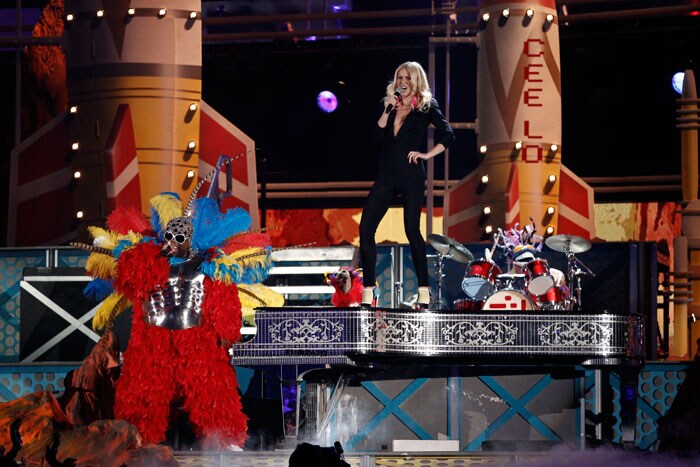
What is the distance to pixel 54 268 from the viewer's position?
12.9 m

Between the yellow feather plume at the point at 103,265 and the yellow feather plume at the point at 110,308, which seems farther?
the yellow feather plume at the point at 110,308

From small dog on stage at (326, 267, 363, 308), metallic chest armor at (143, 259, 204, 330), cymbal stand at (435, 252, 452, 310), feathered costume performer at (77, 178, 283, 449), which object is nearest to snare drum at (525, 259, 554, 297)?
cymbal stand at (435, 252, 452, 310)

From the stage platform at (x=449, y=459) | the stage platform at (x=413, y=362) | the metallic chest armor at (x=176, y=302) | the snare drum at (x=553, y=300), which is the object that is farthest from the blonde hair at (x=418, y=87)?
the stage platform at (x=449, y=459)

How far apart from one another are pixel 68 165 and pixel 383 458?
724 centimetres

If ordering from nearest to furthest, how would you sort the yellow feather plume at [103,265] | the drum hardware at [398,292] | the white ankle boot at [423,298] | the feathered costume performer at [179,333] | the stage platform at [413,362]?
the feathered costume performer at [179,333] → the stage platform at [413,362] → the yellow feather plume at [103,265] → the white ankle boot at [423,298] → the drum hardware at [398,292]

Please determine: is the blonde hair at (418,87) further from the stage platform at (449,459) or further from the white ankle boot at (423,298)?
the stage platform at (449,459)

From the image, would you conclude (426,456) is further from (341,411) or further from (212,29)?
(212,29)

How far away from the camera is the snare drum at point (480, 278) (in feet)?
39.1

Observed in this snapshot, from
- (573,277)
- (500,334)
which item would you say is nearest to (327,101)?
(573,277)

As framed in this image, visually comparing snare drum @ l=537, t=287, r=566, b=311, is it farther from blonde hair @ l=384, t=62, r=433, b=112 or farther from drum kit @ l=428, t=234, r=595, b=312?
blonde hair @ l=384, t=62, r=433, b=112

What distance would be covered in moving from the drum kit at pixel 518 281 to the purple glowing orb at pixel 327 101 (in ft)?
30.4

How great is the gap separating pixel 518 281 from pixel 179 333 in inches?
135

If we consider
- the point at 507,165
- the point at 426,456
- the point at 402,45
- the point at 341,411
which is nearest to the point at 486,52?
the point at 507,165

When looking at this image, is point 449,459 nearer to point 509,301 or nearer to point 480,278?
point 509,301
